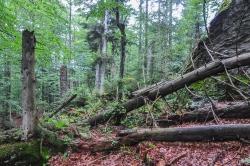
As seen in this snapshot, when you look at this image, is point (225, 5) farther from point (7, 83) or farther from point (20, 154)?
point (7, 83)

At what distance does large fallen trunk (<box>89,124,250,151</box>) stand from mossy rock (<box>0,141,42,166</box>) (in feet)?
5.14

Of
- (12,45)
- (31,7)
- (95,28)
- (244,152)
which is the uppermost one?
(95,28)

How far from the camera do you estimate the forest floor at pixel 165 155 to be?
231 inches

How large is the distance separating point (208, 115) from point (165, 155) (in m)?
2.47

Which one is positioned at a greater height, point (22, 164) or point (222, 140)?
point (222, 140)

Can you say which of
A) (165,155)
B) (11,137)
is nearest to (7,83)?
(11,137)

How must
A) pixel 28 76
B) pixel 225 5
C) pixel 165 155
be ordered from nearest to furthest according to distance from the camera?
pixel 165 155
pixel 28 76
pixel 225 5

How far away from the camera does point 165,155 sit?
654cm

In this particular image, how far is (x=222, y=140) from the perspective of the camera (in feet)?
21.4

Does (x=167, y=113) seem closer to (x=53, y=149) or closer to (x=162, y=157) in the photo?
(x=162, y=157)

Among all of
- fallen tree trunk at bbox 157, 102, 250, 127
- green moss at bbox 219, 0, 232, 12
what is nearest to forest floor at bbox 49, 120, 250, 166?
fallen tree trunk at bbox 157, 102, 250, 127

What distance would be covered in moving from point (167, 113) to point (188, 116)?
0.72 metres

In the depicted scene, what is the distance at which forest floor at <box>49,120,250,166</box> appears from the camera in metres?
5.87

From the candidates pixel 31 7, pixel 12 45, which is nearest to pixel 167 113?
pixel 31 7
